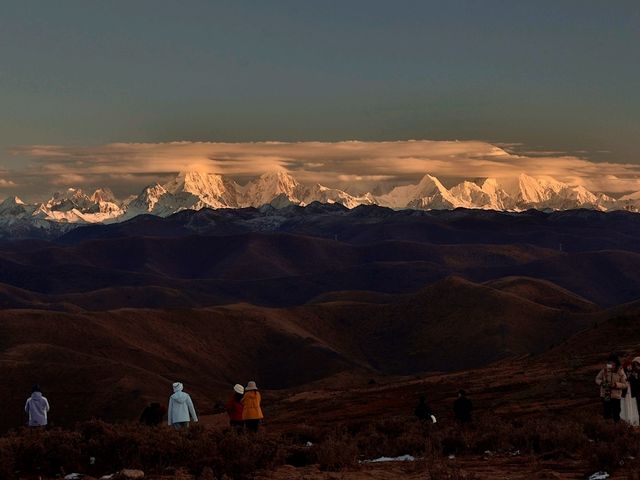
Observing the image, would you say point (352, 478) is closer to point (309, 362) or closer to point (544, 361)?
point (544, 361)

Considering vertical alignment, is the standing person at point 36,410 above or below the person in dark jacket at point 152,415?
above

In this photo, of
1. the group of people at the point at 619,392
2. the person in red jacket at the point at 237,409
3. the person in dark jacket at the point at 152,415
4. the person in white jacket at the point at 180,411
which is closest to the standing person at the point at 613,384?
the group of people at the point at 619,392

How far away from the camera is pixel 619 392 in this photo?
26469 millimetres

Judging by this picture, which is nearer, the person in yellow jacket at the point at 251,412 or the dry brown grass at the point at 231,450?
the dry brown grass at the point at 231,450

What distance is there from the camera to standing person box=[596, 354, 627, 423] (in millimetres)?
26469

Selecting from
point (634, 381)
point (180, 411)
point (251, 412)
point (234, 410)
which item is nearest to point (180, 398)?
point (180, 411)

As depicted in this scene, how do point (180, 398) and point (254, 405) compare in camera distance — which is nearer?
point (180, 398)

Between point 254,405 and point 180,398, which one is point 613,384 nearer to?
point 254,405

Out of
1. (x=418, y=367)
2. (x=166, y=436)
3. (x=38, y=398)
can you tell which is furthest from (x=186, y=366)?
(x=166, y=436)

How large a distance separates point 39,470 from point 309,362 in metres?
115

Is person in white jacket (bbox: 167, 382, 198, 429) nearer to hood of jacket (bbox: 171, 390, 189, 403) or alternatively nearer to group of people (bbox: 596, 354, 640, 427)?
hood of jacket (bbox: 171, 390, 189, 403)

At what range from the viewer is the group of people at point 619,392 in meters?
26.5

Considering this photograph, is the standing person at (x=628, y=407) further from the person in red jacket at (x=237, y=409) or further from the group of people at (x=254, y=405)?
the person in red jacket at (x=237, y=409)

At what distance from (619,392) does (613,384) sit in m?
0.26
